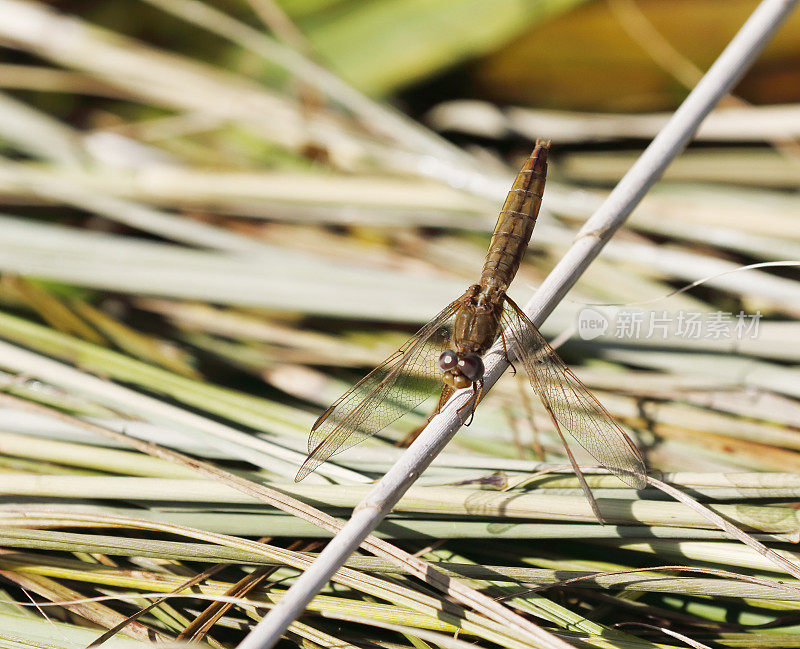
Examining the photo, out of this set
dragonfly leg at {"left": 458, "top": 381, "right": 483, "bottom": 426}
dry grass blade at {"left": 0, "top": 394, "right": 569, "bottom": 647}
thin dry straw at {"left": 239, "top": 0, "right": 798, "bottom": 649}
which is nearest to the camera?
dry grass blade at {"left": 0, "top": 394, "right": 569, "bottom": 647}

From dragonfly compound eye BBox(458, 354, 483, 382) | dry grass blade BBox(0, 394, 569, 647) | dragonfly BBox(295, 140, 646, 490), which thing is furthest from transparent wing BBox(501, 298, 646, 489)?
dry grass blade BBox(0, 394, 569, 647)

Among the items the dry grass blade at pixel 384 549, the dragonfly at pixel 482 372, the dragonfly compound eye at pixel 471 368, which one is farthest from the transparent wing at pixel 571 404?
the dry grass blade at pixel 384 549

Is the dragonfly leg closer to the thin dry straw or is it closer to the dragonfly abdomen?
the thin dry straw

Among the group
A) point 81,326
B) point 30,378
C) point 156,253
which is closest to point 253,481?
point 30,378

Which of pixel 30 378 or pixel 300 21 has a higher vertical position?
pixel 300 21

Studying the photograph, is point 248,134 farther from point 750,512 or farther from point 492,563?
point 750,512

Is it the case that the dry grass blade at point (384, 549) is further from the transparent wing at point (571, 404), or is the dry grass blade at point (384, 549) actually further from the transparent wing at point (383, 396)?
the transparent wing at point (571, 404)

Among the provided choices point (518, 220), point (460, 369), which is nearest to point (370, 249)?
point (518, 220)

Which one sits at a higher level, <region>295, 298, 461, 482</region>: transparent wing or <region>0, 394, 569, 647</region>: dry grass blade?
<region>295, 298, 461, 482</region>: transparent wing
